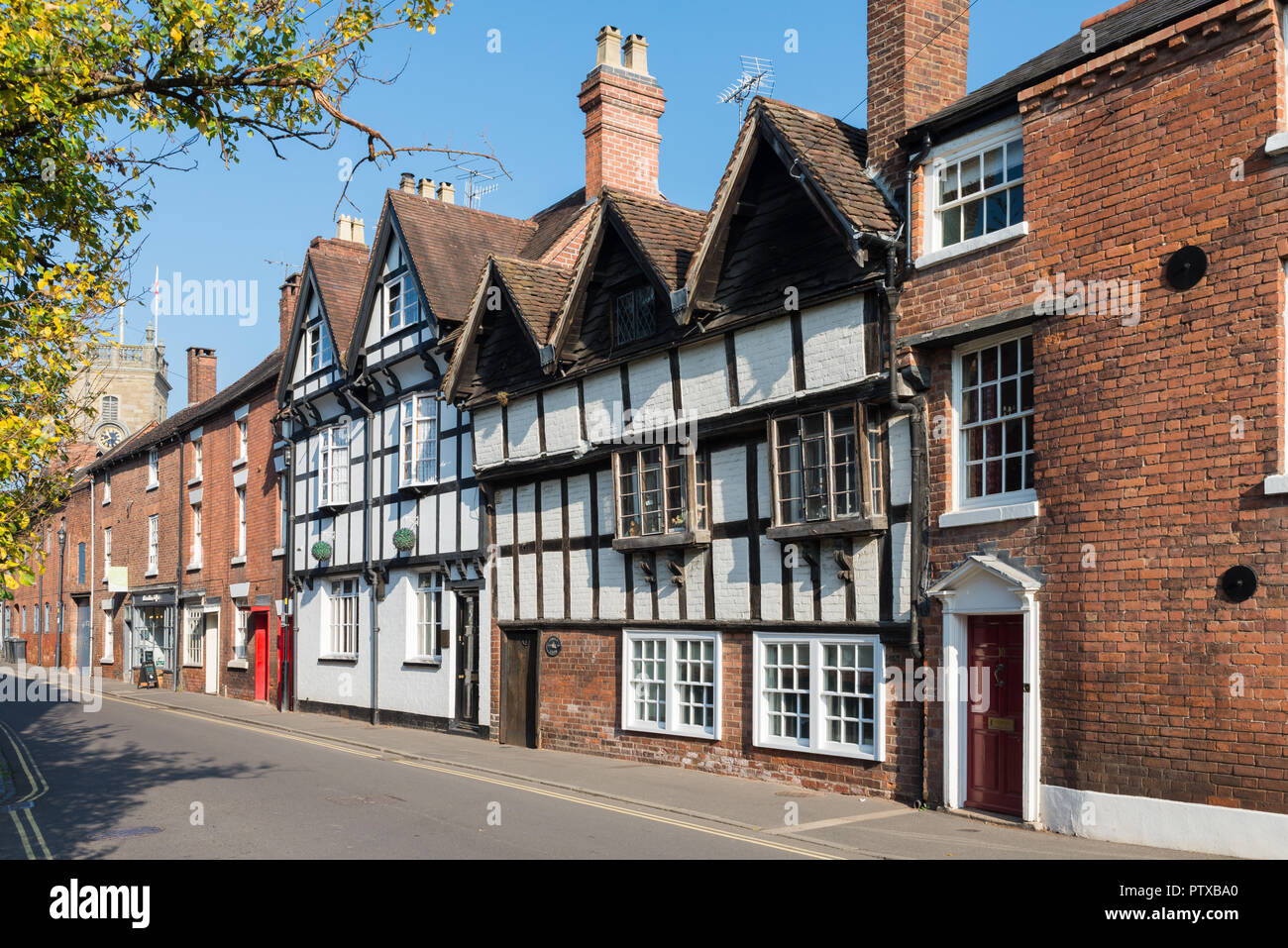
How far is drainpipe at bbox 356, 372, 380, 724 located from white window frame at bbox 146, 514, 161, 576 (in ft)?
56.9

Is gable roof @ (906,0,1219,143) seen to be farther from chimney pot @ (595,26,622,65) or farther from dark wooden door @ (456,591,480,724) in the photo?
dark wooden door @ (456,591,480,724)

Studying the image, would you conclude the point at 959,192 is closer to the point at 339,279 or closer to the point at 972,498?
the point at 972,498

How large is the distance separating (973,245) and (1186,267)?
2.57 m

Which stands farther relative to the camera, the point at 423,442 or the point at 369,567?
the point at 369,567

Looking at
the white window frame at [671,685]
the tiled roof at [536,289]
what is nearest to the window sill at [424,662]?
the white window frame at [671,685]

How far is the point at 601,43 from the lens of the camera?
77.5ft

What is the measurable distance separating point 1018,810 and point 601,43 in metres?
17.2

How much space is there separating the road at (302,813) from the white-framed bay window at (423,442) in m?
6.39

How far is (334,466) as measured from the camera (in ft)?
91.0

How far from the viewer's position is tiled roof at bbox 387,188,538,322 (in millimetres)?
23703

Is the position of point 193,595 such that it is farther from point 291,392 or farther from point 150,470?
point 291,392

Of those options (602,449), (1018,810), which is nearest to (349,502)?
(602,449)

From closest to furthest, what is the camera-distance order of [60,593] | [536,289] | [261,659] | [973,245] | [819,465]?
1. [973,245]
2. [819,465]
3. [536,289]
4. [261,659]
5. [60,593]

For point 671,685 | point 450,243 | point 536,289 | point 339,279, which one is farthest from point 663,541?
point 339,279
